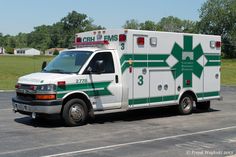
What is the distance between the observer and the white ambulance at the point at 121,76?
37.6 feet

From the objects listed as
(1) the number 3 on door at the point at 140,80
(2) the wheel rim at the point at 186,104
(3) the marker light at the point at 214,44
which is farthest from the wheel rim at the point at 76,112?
(3) the marker light at the point at 214,44

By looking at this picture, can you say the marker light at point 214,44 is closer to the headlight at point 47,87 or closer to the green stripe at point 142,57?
the green stripe at point 142,57

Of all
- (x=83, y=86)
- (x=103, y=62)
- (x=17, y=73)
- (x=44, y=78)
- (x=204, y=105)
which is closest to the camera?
(x=44, y=78)

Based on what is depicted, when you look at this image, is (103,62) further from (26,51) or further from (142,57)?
(26,51)

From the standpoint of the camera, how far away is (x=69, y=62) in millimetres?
12281

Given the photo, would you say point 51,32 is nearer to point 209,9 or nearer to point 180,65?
point 209,9

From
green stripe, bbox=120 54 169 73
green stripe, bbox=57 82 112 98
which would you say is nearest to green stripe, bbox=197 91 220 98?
green stripe, bbox=120 54 169 73

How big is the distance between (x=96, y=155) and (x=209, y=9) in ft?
409

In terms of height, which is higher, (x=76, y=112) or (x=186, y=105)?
(x=76, y=112)

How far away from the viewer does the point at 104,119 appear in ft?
43.3

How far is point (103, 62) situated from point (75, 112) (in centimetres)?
161

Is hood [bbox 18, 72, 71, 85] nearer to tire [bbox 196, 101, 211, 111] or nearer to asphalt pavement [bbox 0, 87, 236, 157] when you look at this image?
asphalt pavement [bbox 0, 87, 236, 157]

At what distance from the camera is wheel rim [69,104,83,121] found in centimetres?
1162

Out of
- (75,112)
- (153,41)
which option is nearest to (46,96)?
(75,112)
